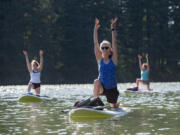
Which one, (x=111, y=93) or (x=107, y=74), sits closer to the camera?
(x=107, y=74)

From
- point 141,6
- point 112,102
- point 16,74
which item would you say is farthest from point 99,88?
point 141,6

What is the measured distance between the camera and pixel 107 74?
13914 mm

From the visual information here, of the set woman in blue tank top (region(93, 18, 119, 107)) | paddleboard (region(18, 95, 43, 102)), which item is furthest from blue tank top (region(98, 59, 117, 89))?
paddleboard (region(18, 95, 43, 102))

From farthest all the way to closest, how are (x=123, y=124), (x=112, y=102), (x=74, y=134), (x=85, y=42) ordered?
1. (x=85, y=42)
2. (x=112, y=102)
3. (x=123, y=124)
4. (x=74, y=134)

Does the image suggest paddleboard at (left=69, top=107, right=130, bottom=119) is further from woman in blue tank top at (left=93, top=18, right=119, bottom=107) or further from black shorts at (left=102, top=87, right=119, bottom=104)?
black shorts at (left=102, top=87, right=119, bottom=104)

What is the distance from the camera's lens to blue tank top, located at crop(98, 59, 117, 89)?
13.8 m

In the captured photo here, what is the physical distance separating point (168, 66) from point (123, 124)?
189 ft

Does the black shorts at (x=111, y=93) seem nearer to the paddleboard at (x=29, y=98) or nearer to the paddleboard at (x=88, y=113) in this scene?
the paddleboard at (x=88, y=113)

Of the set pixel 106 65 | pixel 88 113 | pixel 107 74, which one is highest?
pixel 106 65

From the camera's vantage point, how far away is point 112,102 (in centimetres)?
→ 1458

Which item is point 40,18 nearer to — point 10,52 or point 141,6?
point 10,52

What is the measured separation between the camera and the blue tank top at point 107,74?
1381cm

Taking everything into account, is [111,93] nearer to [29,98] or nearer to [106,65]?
[106,65]

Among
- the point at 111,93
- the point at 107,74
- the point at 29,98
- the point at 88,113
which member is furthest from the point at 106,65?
the point at 29,98
